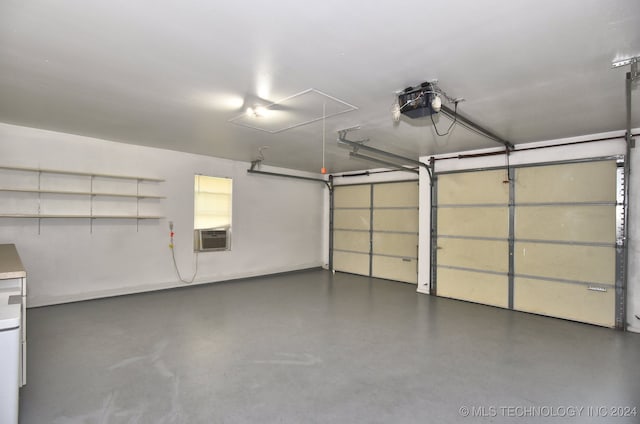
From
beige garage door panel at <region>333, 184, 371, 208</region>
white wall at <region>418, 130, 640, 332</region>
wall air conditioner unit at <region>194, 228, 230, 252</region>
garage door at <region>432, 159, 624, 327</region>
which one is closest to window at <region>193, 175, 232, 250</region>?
wall air conditioner unit at <region>194, 228, 230, 252</region>

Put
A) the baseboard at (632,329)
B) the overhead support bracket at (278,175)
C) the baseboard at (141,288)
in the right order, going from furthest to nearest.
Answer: the overhead support bracket at (278,175), the baseboard at (141,288), the baseboard at (632,329)

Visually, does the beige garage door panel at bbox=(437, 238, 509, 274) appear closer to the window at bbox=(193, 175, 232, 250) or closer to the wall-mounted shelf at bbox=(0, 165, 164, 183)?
the window at bbox=(193, 175, 232, 250)

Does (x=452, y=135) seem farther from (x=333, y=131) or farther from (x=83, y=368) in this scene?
(x=83, y=368)

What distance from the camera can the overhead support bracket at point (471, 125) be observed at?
302 centimetres

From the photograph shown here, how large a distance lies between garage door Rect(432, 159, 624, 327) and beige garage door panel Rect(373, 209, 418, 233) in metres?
0.87

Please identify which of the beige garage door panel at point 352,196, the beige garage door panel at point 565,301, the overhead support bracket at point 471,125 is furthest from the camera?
the beige garage door panel at point 352,196

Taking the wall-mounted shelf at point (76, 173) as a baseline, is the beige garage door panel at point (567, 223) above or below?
below

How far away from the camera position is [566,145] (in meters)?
4.32

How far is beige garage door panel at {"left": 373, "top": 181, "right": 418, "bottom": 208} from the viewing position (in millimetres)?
6426

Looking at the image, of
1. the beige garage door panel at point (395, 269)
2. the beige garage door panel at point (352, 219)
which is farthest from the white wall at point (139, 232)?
the beige garage door panel at point (395, 269)

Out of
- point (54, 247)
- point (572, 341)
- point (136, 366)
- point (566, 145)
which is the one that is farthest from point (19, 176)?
point (566, 145)

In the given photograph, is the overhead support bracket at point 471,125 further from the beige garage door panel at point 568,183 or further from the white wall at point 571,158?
the beige garage door panel at point 568,183

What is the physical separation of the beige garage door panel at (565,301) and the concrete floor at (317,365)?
0.61ft

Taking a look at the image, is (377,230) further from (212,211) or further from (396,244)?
(212,211)
